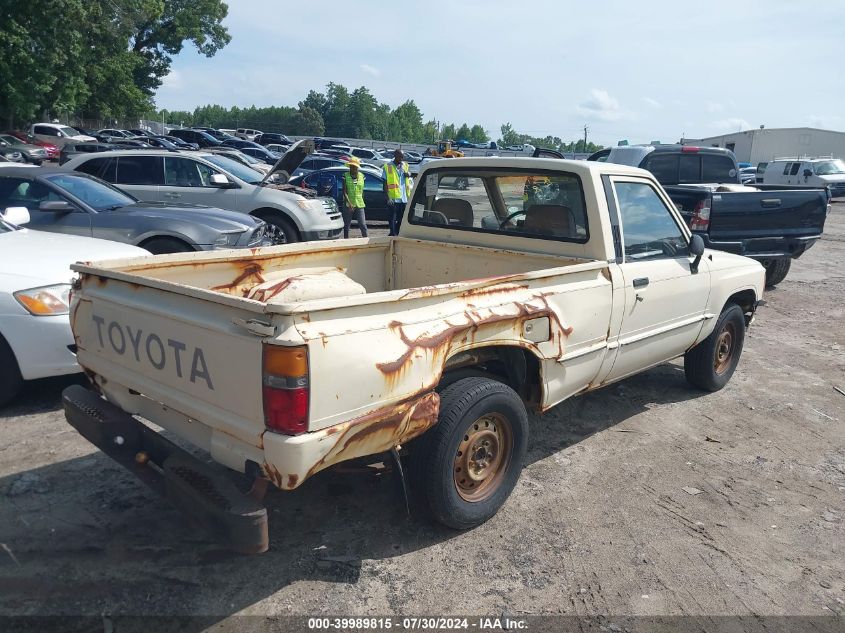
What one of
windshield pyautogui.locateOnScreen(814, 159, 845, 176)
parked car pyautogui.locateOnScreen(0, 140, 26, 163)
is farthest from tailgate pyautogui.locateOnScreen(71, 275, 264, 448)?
windshield pyautogui.locateOnScreen(814, 159, 845, 176)

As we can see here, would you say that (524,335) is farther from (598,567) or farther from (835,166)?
(835,166)

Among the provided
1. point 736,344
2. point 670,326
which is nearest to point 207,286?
point 670,326

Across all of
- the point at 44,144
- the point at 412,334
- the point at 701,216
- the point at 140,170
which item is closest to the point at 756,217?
the point at 701,216

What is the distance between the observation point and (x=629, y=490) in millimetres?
3906

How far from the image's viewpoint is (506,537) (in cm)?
339

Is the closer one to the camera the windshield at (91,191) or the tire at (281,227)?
the windshield at (91,191)

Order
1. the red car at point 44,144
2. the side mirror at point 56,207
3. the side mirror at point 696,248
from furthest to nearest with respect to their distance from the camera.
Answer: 1. the red car at point 44,144
2. the side mirror at point 56,207
3. the side mirror at point 696,248

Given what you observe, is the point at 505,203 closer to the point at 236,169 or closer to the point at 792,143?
the point at 236,169

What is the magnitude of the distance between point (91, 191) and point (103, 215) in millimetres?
550

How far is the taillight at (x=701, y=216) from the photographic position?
779 centimetres

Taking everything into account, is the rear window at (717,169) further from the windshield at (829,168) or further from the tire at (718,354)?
the windshield at (829,168)

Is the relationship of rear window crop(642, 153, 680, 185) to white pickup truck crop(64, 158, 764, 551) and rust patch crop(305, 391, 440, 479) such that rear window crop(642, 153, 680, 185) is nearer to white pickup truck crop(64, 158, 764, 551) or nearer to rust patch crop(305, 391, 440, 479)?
white pickup truck crop(64, 158, 764, 551)

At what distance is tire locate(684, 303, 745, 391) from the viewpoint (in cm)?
533

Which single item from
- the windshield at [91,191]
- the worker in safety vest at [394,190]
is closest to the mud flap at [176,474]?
the windshield at [91,191]
